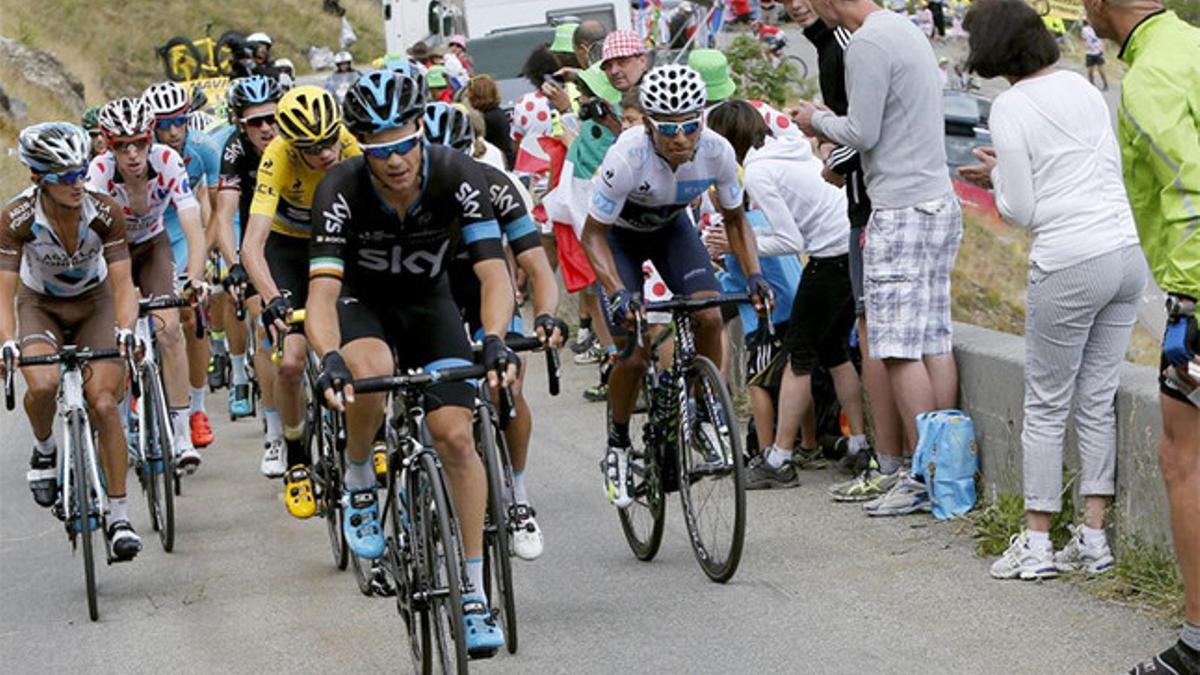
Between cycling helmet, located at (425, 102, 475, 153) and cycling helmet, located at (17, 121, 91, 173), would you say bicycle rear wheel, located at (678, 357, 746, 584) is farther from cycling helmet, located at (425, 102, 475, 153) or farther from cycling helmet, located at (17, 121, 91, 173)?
cycling helmet, located at (17, 121, 91, 173)

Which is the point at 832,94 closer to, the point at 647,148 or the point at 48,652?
the point at 647,148

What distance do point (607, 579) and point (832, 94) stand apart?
276 centimetres

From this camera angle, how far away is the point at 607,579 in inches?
362

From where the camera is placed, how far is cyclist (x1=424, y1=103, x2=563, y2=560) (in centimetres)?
783

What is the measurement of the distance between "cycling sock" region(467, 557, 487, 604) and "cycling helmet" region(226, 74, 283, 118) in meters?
5.42

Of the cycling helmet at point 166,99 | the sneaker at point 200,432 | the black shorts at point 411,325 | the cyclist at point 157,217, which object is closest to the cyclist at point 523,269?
the black shorts at point 411,325

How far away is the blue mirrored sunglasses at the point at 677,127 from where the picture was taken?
903 cm

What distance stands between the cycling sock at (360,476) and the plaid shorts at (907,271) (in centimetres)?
271

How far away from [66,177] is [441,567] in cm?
386

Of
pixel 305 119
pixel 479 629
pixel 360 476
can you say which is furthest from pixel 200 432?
pixel 479 629

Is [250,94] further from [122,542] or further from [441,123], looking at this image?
[122,542]

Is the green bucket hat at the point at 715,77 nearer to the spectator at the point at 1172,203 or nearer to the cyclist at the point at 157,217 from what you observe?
the cyclist at the point at 157,217

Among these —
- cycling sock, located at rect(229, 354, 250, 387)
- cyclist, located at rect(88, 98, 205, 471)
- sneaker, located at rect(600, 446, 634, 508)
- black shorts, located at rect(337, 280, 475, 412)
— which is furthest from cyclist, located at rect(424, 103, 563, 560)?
cycling sock, located at rect(229, 354, 250, 387)

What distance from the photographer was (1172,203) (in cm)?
624
